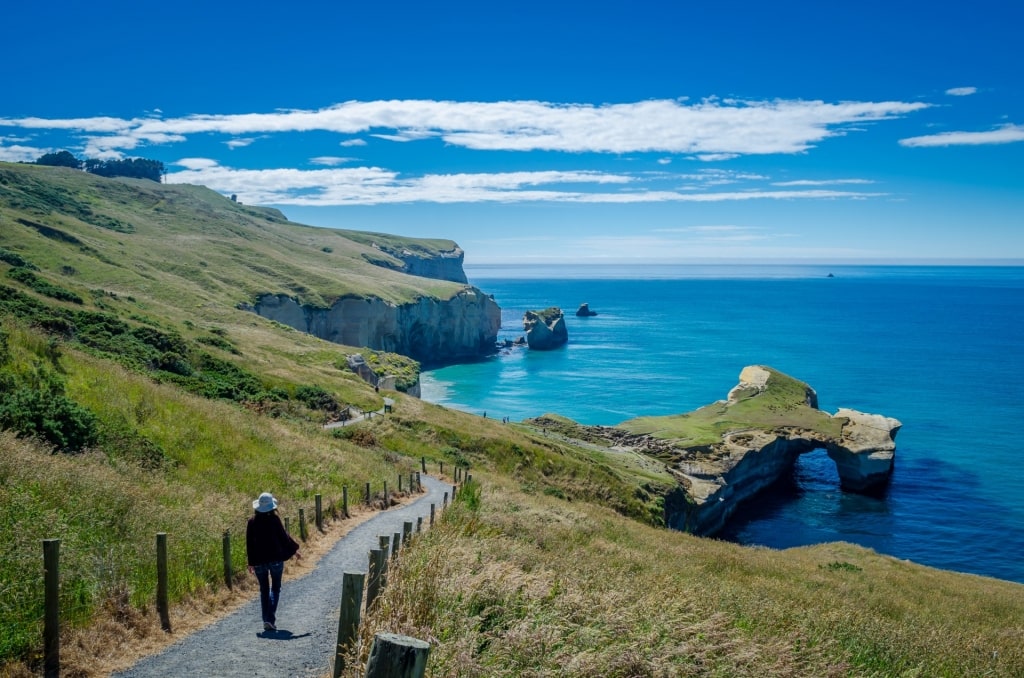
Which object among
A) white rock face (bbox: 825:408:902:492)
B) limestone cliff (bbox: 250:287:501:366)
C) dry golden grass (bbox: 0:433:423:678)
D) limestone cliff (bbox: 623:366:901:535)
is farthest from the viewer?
limestone cliff (bbox: 250:287:501:366)

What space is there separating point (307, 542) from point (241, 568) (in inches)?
146

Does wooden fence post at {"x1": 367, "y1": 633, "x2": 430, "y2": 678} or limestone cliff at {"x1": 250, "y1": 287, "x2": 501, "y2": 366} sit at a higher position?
wooden fence post at {"x1": 367, "y1": 633, "x2": 430, "y2": 678}

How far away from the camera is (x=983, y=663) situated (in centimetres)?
1104

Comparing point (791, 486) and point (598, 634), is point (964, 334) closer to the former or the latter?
point (791, 486)

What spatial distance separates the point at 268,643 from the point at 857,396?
329 feet

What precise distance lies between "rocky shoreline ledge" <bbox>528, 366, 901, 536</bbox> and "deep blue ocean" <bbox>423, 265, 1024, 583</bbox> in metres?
1.87

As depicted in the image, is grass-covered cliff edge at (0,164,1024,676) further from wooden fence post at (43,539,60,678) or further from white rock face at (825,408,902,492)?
white rock face at (825,408,902,492)

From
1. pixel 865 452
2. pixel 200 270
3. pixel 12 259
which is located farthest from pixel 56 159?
pixel 865 452

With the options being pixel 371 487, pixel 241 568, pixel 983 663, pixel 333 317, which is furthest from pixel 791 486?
pixel 333 317

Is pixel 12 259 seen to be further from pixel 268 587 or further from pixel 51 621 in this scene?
pixel 51 621

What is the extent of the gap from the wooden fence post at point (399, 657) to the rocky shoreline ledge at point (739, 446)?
148 feet

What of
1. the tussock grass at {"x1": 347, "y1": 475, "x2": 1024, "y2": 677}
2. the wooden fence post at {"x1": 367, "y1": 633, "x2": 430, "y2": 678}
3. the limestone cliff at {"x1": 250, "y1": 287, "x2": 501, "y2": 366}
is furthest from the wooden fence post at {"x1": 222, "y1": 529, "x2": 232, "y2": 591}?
the limestone cliff at {"x1": 250, "y1": 287, "x2": 501, "y2": 366}

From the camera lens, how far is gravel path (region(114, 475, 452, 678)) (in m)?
8.80

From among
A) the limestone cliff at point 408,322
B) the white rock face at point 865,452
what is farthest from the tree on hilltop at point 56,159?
the white rock face at point 865,452
